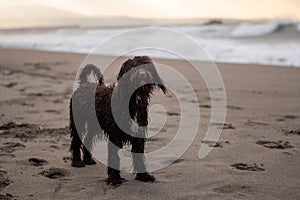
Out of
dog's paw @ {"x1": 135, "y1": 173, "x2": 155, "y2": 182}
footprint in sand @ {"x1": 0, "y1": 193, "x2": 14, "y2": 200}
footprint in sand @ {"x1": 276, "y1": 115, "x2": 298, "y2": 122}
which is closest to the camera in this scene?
footprint in sand @ {"x1": 0, "y1": 193, "x2": 14, "y2": 200}

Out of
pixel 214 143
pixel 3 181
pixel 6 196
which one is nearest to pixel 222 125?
pixel 214 143

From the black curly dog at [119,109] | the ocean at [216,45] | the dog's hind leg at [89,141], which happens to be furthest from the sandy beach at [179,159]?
the ocean at [216,45]

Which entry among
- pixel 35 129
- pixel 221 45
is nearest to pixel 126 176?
pixel 35 129

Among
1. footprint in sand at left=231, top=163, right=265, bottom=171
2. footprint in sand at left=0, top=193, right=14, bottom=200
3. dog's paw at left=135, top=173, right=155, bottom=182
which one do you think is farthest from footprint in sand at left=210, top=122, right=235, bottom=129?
footprint in sand at left=0, top=193, right=14, bottom=200

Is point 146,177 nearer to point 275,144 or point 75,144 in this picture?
point 75,144

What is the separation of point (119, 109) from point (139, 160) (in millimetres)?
557

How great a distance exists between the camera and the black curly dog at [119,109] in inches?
141

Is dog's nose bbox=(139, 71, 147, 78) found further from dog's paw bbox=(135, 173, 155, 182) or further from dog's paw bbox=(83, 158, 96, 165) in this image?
dog's paw bbox=(83, 158, 96, 165)

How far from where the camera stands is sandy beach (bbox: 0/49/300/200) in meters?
3.66

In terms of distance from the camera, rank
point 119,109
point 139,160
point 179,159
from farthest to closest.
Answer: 1. point 179,159
2. point 139,160
3. point 119,109

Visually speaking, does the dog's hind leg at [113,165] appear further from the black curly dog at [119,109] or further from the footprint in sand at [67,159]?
the footprint in sand at [67,159]

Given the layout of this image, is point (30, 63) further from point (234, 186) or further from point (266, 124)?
point (234, 186)

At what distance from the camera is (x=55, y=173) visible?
4.12m

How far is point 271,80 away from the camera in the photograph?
32.8 feet
